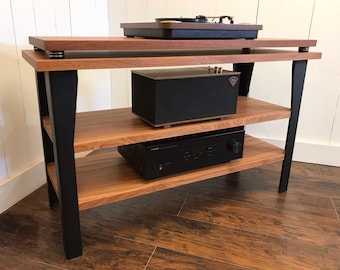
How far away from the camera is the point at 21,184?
46.5 inches

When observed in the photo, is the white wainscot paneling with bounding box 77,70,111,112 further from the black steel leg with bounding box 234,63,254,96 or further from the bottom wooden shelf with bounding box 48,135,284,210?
the black steel leg with bounding box 234,63,254,96

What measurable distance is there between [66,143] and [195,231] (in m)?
0.50

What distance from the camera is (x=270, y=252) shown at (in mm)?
931

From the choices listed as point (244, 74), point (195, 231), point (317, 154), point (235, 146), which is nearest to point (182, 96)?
point (235, 146)

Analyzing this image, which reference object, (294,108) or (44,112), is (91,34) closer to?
(44,112)

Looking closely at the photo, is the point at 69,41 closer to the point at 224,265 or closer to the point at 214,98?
the point at 214,98

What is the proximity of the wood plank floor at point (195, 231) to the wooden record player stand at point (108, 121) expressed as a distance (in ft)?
0.29

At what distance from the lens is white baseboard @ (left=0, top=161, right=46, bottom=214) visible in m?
1.10

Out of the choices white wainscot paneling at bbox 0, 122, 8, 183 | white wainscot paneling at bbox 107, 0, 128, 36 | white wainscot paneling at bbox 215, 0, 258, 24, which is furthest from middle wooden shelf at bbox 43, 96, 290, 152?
white wainscot paneling at bbox 107, 0, 128, 36

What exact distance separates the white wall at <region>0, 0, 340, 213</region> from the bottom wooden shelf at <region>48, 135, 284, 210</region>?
0.22 metres

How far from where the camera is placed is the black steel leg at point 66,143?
0.74 m

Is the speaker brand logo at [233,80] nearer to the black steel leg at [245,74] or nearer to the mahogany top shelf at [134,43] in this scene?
the mahogany top shelf at [134,43]

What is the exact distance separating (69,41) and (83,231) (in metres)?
0.60

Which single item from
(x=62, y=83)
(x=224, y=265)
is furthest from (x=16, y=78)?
(x=224, y=265)
